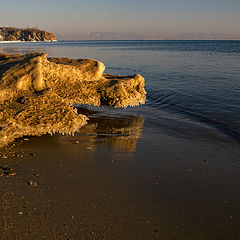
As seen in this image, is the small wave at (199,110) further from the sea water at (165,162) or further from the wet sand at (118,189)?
the wet sand at (118,189)

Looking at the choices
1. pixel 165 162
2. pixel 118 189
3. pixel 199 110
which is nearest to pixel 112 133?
pixel 165 162

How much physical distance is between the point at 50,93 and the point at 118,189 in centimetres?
402

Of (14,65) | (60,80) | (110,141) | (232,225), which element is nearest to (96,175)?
(110,141)

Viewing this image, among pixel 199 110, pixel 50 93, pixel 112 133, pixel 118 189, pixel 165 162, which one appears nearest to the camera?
pixel 118 189

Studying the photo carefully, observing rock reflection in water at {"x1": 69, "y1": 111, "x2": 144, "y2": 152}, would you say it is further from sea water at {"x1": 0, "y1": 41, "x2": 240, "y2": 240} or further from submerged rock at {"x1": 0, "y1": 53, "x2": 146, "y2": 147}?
submerged rock at {"x1": 0, "y1": 53, "x2": 146, "y2": 147}

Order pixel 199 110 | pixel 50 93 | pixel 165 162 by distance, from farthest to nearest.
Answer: pixel 199 110, pixel 50 93, pixel 165 162

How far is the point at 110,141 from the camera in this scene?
665 centimetres

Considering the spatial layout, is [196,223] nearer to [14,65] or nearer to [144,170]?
A: [144,170]

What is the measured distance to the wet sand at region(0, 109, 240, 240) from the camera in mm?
3451

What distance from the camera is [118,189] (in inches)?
172

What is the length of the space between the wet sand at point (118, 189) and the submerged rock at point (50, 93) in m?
0.40

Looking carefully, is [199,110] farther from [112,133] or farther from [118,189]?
[118,189]

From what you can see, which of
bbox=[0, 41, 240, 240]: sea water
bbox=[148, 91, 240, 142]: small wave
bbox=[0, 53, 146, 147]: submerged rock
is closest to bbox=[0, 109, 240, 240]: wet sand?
bbox=[0, 41, 240, 240]: sea water

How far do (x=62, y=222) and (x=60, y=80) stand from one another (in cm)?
558
